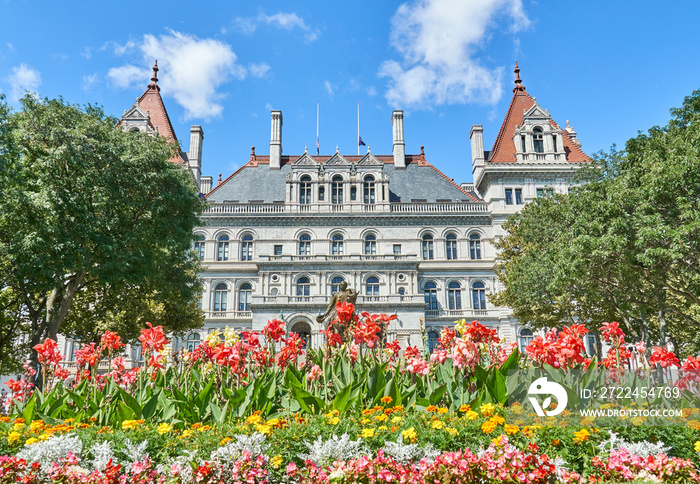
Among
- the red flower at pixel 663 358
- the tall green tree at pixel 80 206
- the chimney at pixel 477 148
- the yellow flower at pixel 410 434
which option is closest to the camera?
the yellow flower at pixel 410 434

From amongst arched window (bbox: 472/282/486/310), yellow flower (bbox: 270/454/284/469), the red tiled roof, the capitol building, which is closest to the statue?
yellow flower (bbox: 270/454/284/469)

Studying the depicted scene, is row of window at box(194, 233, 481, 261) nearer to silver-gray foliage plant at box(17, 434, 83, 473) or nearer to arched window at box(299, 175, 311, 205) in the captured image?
Answer: arched window at box(299, 175, 311, 205)

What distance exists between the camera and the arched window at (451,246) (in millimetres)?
37406

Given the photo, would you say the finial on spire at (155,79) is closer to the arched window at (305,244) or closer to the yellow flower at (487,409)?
the arched window at (305,244)

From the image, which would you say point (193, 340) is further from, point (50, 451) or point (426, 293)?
point (50, 451)

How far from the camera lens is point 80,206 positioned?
1727cm

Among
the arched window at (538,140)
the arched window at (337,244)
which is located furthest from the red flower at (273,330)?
the arched window at (538,140)

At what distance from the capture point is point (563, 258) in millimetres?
17625

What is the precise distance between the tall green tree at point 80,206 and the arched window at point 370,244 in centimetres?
1777

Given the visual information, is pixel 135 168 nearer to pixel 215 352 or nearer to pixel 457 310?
pixel 215 352

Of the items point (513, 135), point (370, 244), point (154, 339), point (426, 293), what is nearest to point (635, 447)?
point (154, 339)

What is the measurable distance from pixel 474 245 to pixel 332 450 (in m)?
32.8

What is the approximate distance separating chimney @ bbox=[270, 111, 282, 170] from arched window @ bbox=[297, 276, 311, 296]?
12.2m

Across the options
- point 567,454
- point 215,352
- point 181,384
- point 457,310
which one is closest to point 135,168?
point 181,384
